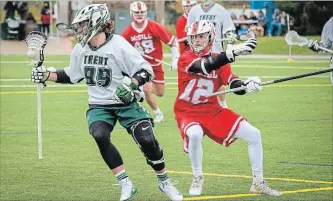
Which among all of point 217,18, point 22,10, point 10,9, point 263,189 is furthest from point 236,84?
point 22,10

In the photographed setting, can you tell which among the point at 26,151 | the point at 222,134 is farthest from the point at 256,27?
the point at 222,134

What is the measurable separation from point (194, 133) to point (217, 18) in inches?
290

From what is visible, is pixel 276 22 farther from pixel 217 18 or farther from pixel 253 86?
pixel 253 86

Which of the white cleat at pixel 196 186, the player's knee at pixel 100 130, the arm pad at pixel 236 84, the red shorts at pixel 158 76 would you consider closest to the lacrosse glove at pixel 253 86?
the arm pad at pixel 236 84

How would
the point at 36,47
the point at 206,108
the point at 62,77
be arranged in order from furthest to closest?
the point at 36,47, the point at 206,108, the point at 62,77

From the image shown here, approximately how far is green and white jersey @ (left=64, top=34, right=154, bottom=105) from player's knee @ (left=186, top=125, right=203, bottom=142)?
839 mm

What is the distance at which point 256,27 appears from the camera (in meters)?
44.1

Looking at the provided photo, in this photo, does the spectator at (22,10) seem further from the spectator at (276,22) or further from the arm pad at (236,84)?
the arm pad at (236,84)

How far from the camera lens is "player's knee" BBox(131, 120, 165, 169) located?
30.0 ft

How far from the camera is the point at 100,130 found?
9180 mm

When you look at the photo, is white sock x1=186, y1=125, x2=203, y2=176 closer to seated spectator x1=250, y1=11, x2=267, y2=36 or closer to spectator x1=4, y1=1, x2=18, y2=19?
spectator x1=4, y1=1, x2=18, y2=19

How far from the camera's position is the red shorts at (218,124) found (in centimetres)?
982

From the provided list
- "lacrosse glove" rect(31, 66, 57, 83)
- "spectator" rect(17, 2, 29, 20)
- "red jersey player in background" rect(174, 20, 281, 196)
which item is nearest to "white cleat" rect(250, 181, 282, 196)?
"red jersey player in background" rect(174, 20, 281, 196)

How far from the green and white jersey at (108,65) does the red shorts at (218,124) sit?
878mm
